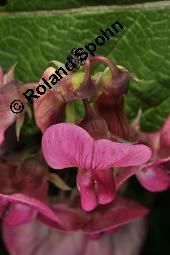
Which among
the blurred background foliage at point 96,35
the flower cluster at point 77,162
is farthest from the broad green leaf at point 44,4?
the flower cluster at point 77,162

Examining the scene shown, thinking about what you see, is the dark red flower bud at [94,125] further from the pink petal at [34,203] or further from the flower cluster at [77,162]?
the pink petal at [34,203]

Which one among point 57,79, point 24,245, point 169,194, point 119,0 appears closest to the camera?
point 57,79

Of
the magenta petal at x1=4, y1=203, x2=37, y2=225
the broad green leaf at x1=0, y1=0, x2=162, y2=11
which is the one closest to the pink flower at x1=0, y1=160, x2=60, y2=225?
the magenta petal at x1=4, y1=203, x2=37, y2=225

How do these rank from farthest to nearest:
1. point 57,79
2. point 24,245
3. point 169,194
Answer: point 169,194
point 24,245
point 57,79

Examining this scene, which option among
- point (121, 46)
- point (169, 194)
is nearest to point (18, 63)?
point (121, 46)

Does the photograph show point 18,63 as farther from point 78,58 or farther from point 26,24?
point 78,58

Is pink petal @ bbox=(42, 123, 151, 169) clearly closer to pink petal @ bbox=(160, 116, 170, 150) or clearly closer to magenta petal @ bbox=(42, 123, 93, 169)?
magenta petal @ bbox=(42, 123, 93, 169)
